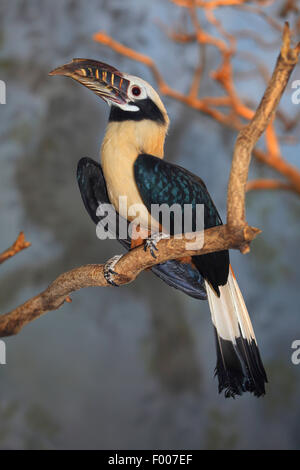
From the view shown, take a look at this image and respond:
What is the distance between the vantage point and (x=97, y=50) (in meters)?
2.53

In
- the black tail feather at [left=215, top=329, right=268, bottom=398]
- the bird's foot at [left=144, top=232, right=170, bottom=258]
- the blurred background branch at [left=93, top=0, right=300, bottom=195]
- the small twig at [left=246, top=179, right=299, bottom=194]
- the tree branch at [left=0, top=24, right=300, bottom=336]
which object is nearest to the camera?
the tree branch at [left=0, top=24, right=300, bottom=336]

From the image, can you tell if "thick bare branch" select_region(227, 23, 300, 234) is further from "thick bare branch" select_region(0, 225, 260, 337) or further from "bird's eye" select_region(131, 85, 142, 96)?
"bird's eye" select_region(131, 85, 142, 96)

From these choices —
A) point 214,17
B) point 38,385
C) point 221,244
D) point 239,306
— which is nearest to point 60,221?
point 38,385

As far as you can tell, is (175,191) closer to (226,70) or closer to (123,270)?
(123,270)

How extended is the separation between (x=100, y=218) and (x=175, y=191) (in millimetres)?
263

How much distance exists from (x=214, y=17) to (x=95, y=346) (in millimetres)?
1716

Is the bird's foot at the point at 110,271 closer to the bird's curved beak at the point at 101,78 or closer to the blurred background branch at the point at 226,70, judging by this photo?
the bird's curved beak at the point at 101,78

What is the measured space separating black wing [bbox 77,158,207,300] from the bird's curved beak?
19 centimetres

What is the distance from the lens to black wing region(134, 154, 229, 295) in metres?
1.03

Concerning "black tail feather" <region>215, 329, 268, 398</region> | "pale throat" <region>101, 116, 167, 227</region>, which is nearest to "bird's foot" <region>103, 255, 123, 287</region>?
"pale throat" <region>101, 116, 167, 227</region>

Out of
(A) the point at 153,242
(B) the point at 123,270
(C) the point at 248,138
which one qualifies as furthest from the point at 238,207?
(B) the point at 123,270

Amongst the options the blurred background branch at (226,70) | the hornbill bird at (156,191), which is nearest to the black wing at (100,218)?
the hornbill bird at (156,191)

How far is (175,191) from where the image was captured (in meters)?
1.04

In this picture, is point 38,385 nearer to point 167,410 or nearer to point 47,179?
point 167,410
